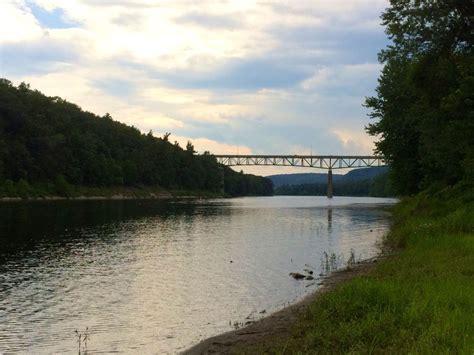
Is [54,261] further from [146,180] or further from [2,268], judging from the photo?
[146,180]

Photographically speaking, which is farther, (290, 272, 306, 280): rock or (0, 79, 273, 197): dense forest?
(0, 79, 273, 197): dense forest

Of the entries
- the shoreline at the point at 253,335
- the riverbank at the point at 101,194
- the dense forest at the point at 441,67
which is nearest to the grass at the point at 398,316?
the shoreline at the point at 253,335

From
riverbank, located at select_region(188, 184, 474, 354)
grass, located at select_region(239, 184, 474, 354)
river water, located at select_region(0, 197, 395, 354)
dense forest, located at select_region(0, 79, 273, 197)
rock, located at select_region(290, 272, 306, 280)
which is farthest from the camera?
dense forest, located at select_region(0, 79, 273, 197)

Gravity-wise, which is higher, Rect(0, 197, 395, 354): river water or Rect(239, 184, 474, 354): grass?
Rect(239, 184, 474, 354): grass

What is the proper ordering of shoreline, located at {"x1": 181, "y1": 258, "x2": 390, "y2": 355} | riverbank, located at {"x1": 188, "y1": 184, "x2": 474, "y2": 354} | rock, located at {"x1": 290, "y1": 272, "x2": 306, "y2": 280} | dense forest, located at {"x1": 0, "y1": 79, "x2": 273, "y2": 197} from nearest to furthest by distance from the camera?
riverbank, located at {"x1": 188, "y1": 184, "x2": 474, "y2": 354}, shoreline, located at {"x1": 181, "y1": 258, "x2": 390, "y2": 355}, rock, located at {"x1": 290, "y1": 272, "x2": 306, "y2": 280}, dense forest, located at {"x1": 0, "y1": 79, "x2": 273, "y2": 197}

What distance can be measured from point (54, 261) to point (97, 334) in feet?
46.9

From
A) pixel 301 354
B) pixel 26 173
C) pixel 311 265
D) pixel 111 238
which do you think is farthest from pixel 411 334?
pixel 26 173

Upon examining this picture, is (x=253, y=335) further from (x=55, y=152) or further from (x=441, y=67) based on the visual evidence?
(x=55, y=152)

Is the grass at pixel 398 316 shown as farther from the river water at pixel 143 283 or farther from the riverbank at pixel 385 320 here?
the river water at pixel 143 283

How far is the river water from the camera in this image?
16.0 metres

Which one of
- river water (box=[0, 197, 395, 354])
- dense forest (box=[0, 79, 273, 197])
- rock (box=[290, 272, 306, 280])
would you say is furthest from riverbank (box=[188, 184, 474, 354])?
dense forest (box=[0, 79, 273, 197])

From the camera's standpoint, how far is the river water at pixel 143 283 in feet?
52.4

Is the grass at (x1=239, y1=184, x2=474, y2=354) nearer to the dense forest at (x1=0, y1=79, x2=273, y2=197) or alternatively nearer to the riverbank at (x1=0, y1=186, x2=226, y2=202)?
the riverbank at (x1=0, y1=186, x2=226, y2=202)

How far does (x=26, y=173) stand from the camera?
116 m
